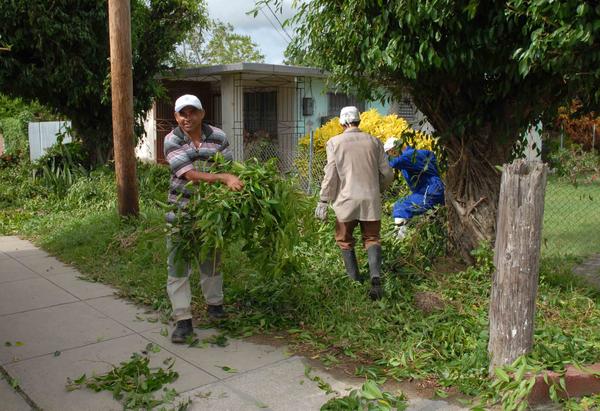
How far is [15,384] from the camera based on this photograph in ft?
13.2

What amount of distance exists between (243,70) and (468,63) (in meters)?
10.4

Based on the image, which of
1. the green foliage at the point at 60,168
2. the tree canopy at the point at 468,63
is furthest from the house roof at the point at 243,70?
the tree canopy at the point at 468,63

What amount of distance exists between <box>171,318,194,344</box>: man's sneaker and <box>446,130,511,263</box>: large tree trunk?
268 centimetres

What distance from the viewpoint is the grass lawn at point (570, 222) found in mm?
7734

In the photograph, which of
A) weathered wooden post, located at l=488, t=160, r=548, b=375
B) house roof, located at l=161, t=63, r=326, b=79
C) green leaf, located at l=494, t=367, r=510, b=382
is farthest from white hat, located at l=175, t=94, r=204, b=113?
house roof, located at l=161, t=63, r=326, b=79

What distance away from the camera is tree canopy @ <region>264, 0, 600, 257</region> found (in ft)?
13.3

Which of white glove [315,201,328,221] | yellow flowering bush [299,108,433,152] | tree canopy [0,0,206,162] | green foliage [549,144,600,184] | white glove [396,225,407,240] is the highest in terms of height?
tree canopy [0,0,206,162]

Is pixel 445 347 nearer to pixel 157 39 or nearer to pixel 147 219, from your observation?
pixel 147 219

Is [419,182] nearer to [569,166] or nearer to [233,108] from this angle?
[569,166]

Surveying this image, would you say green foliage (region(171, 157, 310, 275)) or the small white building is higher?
the small white building

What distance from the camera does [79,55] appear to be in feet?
37.3

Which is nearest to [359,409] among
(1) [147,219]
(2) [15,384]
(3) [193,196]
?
(3) [193,196]

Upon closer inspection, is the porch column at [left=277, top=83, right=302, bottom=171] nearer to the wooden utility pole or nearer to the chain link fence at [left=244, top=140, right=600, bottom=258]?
the chain link fence at [left=244, top=140, right=600, bottom=258]

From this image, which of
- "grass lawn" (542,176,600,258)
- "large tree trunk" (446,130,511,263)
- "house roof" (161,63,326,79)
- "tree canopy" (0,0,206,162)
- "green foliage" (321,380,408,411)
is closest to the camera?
"green foliage" (321,380,408,411)
